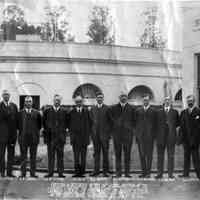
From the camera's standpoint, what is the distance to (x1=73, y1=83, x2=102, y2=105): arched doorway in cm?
755

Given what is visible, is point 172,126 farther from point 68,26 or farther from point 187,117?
point 68,26

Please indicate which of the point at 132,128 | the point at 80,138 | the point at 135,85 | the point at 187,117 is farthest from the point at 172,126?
the point at 135,85

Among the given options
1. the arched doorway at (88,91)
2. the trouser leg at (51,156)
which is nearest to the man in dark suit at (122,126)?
the trouser leg at (51,156)

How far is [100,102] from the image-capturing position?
506 cm

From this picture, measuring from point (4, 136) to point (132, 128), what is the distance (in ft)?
5.68

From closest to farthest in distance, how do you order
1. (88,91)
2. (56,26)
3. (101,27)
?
(101,27)
(56,26)
(88,91)

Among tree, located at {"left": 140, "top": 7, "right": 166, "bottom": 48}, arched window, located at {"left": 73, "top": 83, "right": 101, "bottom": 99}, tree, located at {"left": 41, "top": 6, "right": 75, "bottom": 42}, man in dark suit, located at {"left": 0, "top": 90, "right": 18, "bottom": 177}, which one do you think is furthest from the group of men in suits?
arched window, located at {"left": 73, "top": 83, "right": 101, "bottom": 99}

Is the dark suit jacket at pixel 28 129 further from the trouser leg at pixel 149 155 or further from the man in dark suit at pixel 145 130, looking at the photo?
the trouser leg at pixel 149 155

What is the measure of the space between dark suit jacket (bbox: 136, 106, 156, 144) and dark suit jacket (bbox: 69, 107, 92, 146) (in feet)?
2.25

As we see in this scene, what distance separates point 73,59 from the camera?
30.3ft

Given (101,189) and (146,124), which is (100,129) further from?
(101,189)

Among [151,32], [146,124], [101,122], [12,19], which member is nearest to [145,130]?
[146,124]

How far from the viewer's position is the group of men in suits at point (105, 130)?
4.93 m

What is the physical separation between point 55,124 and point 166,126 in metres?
1.49
